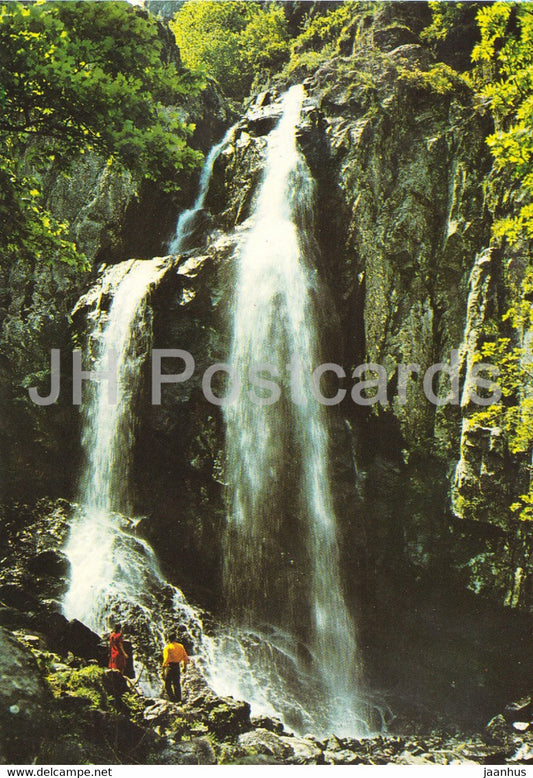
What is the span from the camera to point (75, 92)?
7.02 meters

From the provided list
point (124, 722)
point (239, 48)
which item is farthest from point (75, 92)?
point (239, 48)

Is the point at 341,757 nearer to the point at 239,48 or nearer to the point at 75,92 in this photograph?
the point at 75,92

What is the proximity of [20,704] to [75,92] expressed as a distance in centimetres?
731

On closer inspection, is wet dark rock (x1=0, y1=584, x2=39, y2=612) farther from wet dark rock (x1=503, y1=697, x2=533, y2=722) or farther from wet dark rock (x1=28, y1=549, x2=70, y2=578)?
wet dark rock (x1=503, y1=697, x2=533, y2=722)

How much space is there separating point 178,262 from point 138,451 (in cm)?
498

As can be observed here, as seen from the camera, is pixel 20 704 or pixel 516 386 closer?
pixel 20 704

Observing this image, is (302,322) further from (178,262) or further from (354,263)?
(178,262)

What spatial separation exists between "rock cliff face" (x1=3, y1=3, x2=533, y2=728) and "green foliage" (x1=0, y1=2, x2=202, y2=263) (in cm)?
567

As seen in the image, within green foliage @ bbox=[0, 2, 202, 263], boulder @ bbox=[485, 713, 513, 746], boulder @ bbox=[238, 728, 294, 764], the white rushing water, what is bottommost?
boulder @ bbox=[485, 713, 513, 746]

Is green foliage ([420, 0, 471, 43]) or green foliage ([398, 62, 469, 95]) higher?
green foliage ([420, 0, 471, 43])

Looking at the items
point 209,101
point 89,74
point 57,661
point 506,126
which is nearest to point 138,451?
point 57,661

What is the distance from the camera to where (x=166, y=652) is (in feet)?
28.3

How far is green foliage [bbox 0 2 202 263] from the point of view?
6.74 meters

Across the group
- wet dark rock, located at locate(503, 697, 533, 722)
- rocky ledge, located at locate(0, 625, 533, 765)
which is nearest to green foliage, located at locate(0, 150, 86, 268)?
rocky ledge, located at locate(0, 625, 533, 765)
